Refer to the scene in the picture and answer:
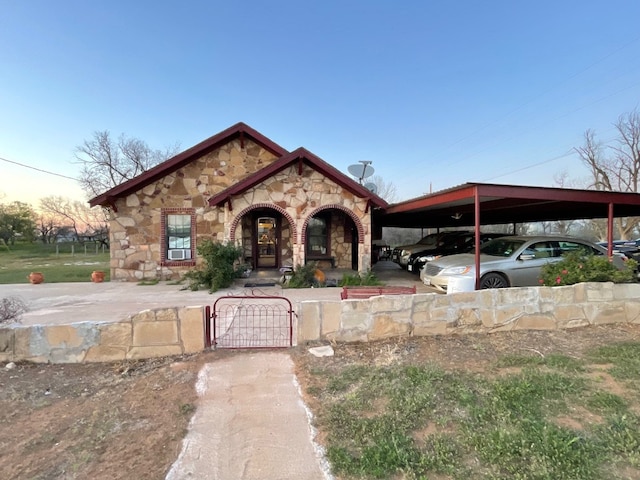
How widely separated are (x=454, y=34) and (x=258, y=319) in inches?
579

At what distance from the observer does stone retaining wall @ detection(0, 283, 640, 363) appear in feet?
13.4

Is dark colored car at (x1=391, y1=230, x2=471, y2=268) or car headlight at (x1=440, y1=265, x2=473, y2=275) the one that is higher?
dark colored car at (x1=391, y1=230, x2=471, y2=268)

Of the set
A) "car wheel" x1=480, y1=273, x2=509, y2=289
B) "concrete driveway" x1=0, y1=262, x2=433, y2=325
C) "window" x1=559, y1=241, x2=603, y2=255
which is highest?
"window" x1=559, y1=241, x2=603, y2=255

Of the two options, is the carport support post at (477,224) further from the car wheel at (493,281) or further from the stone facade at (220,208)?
the stone facade at (220,208)

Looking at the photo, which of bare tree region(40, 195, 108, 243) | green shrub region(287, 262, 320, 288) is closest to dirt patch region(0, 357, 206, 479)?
green shrub region(287, 262, 320, 288)

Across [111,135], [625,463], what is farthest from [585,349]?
[111,135]

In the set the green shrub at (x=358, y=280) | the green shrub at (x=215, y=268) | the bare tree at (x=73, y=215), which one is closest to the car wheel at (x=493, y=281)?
the green shrub at (x=358, y=280)

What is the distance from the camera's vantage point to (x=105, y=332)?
4.14 m

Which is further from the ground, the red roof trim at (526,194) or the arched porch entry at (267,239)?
the red roof trim at (526,194)

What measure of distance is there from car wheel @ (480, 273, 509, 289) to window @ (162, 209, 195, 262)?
375 inches

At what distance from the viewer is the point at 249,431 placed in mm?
2723

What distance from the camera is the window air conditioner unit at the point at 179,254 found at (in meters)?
11.7

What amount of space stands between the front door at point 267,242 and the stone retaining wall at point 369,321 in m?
8.41

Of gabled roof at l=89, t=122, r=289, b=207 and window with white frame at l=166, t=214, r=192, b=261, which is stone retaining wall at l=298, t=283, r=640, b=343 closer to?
window with white frame at l=166, t=214, r=192, b=261
